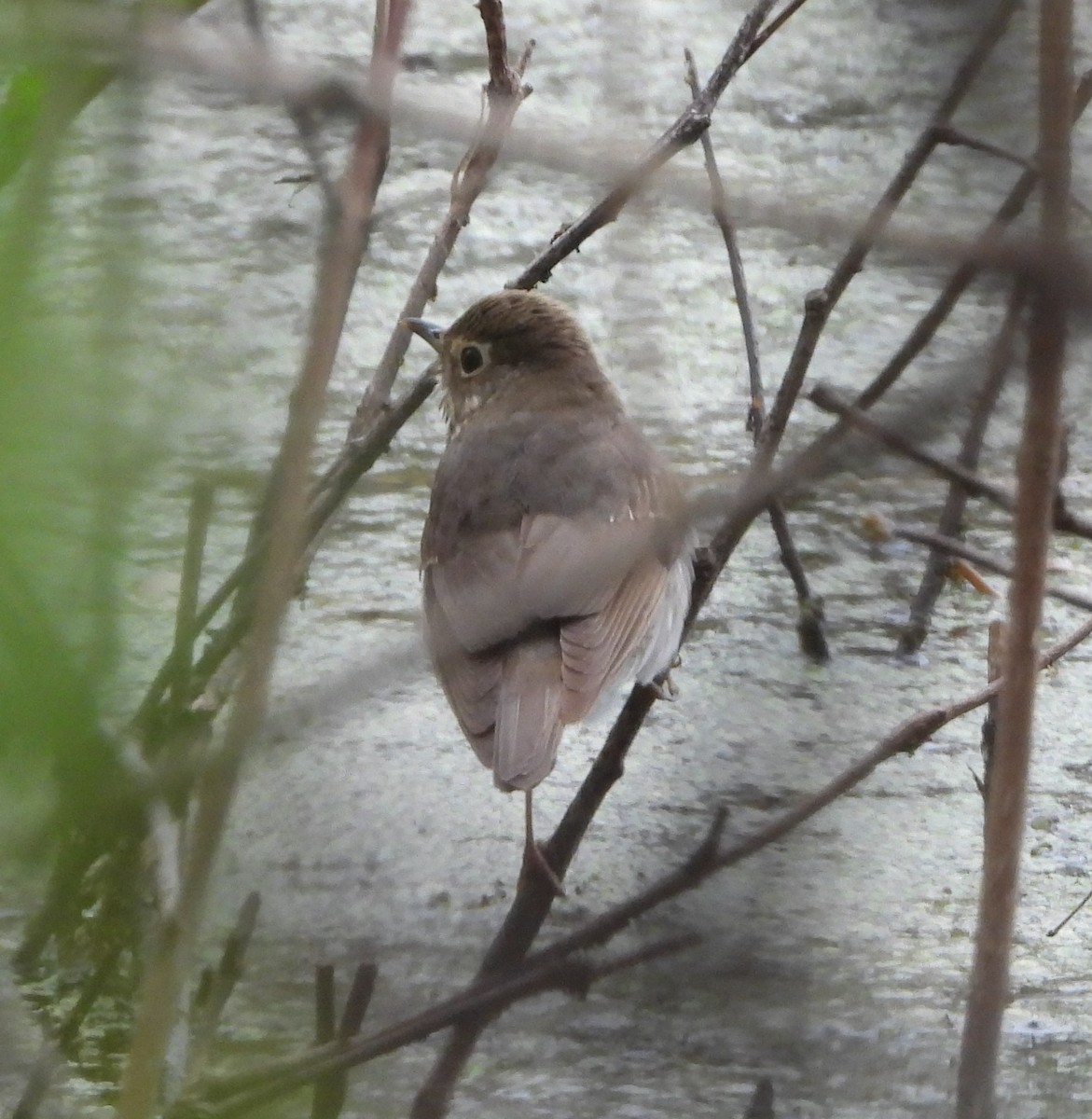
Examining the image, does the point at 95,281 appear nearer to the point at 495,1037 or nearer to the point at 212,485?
the point at 212,485

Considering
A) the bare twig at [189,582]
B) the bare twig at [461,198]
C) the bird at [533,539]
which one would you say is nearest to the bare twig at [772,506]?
the bird at [533,539]

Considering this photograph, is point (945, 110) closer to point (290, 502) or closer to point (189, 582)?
point (290, 502)

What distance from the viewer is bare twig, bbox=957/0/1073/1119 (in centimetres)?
81

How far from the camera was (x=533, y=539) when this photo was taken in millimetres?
2754

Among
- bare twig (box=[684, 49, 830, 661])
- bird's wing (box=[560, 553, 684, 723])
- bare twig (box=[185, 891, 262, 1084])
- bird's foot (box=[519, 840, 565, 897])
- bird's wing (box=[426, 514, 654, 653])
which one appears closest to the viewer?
bare twig (box=[185, 891, 262, 1084])

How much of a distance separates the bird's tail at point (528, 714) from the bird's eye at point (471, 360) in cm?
81

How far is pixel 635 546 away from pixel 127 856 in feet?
3.20

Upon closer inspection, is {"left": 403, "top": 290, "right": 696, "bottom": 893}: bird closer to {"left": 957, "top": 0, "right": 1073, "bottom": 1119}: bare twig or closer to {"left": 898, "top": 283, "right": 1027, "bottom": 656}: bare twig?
{"left": 898, "top": 283, "right": 1027, "bottom": 656}: bare twig

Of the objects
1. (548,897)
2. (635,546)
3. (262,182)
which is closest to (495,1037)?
(548,897)

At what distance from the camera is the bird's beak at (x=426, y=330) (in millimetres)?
2559

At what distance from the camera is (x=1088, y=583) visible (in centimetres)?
340

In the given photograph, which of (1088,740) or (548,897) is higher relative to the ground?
(548,897)

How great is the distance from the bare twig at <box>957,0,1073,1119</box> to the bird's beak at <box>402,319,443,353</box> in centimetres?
151

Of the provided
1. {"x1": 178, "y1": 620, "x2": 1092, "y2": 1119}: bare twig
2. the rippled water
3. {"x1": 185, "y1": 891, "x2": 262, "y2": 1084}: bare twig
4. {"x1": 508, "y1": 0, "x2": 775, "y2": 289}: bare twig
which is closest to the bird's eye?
the rippled water
